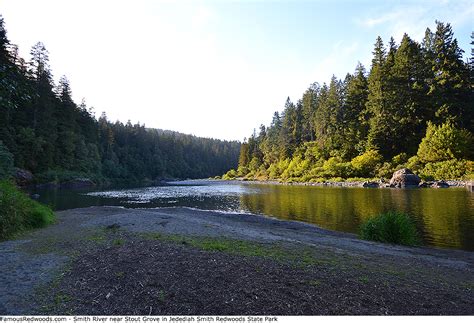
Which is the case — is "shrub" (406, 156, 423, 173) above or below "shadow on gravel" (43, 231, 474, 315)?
above

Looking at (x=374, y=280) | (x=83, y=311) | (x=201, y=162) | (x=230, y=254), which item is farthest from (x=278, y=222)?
(x=201, y=162)

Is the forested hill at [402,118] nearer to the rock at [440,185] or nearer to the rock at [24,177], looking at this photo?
the rock at [440,185]

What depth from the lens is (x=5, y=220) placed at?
37.9 feet

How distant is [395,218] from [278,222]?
764 cm

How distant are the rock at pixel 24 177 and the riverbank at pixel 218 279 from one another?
45555mm

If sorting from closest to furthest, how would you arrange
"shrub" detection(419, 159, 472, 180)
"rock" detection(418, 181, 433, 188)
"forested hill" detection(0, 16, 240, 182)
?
"forested hill" detection(0, 16, 240, 182), "rock" detection(418, 181, 433, 188), "shrub" detection(419, 159, 472, 180)

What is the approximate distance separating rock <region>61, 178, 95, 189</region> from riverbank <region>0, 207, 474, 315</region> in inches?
2159

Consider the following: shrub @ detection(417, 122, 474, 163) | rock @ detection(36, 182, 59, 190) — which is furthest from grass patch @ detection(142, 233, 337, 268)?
rock @ detection(36, 182, 59, 190)

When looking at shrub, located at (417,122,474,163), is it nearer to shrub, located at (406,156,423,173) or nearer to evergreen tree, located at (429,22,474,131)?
shrub, located at (406,156,423,173)

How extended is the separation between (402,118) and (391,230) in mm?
56708

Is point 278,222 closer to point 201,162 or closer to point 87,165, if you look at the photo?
point 87,165

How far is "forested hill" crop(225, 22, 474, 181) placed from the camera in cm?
4966

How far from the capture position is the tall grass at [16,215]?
11492 mm

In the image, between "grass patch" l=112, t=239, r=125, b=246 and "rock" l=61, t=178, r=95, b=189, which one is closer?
"grass patch" l=112, t=239, r=125, b=246
